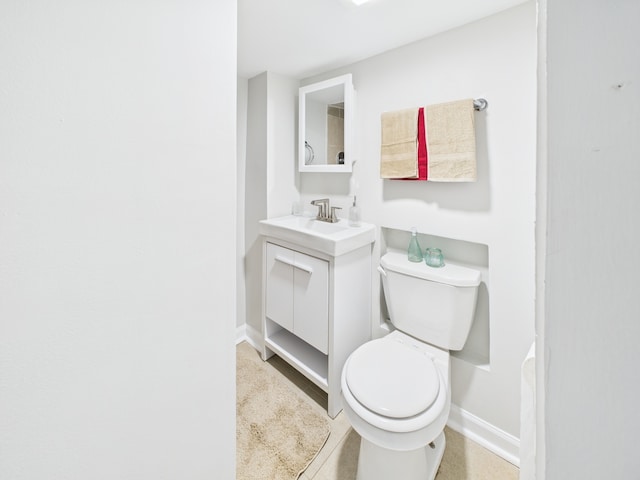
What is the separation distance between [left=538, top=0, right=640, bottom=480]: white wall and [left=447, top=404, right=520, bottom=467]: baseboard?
4.97ft

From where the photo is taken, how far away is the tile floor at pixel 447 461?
49.0 inches

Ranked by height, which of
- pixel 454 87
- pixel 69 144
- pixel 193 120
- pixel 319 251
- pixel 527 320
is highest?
pixel 454 87

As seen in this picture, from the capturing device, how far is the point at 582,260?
0.70 feet

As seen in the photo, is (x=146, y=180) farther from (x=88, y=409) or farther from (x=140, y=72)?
(x=88, y=409)

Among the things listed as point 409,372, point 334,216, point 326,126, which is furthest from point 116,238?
point 326,126

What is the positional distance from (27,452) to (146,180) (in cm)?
53

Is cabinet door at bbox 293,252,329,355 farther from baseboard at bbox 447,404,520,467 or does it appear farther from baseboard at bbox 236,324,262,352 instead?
baseboard at bbox 447,404,520,467

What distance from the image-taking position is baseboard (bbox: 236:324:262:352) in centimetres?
216

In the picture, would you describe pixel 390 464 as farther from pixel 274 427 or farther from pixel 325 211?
pixel 325 211

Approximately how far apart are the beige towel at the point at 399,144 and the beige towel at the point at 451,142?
3.1 inches

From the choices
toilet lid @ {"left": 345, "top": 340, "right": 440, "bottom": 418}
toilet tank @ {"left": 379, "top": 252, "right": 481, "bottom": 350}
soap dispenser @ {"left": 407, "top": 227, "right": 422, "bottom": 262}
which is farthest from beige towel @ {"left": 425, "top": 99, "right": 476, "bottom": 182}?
toilet lid @ {"left": 345, "top": 340, "right": 440, "bottom": 418}

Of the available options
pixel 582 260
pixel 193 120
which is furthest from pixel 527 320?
pixel 193 120

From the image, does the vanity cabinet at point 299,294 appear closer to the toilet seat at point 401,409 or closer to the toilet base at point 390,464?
the toilet seat at point 401,409

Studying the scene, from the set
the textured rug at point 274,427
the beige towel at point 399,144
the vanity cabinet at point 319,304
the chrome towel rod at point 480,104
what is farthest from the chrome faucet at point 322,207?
the textured rug at point 274,427
